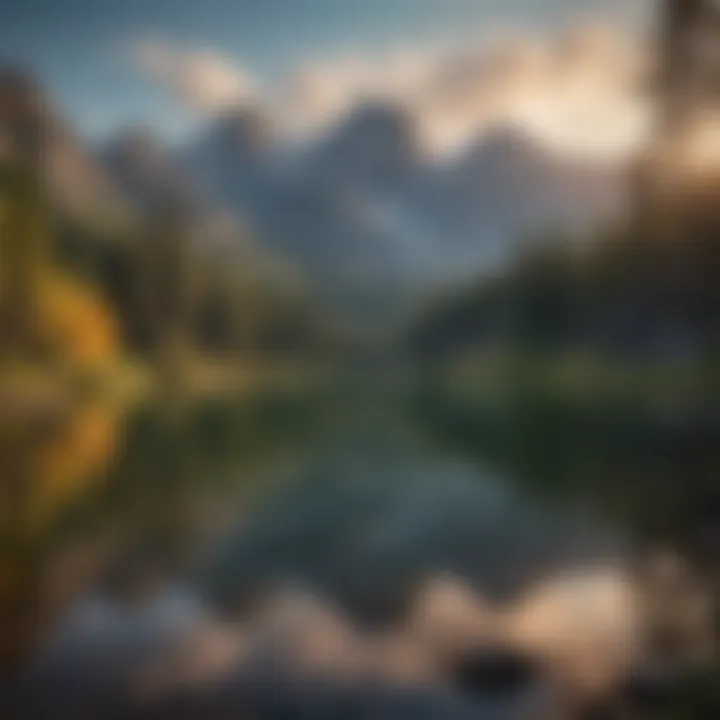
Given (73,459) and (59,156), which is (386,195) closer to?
(59,156)

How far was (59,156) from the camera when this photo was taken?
5.37ft

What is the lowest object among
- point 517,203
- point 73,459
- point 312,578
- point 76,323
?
point 312,578

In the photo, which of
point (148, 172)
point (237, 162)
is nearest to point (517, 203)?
point (237, 162)

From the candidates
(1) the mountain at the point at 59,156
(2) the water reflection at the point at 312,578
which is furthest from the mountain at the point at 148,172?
(2) the water reflection at the point at 312,578

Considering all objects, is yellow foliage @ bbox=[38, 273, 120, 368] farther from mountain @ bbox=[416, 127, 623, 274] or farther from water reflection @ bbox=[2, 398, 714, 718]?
mountain @ bbox=[416, 127, 623, 274]

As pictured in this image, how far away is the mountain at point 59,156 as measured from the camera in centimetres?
162

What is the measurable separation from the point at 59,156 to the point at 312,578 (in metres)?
0.92

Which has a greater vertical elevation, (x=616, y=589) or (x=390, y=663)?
(x=616, y=589)

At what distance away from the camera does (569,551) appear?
5.03 ft

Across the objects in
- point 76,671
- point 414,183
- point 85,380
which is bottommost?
point 76,671

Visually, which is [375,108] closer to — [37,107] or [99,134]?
[99,134]

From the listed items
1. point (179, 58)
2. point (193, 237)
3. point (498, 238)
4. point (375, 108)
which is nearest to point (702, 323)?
point (498, 238)

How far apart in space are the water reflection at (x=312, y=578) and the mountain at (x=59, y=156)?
0.38 meters

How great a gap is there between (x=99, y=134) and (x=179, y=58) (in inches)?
8.2
